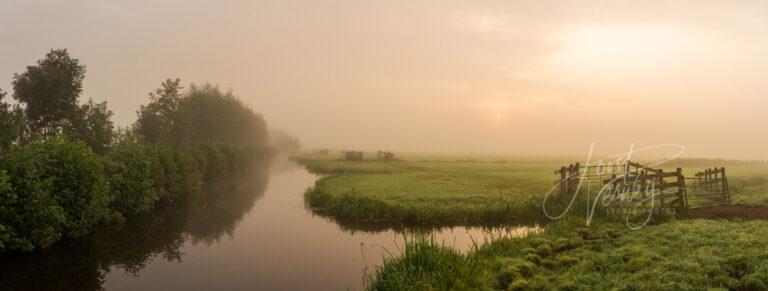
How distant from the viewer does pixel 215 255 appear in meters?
18.9

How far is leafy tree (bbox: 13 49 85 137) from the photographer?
140 ft

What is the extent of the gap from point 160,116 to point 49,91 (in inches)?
802

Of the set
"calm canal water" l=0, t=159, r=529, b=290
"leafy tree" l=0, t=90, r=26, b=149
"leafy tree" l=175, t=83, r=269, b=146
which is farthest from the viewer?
"leafy tree" l=175, t=83, r=269, b=146

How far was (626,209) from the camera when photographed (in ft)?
75.9

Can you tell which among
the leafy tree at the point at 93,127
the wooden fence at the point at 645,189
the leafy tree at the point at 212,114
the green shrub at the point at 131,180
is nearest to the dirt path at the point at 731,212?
the wooden fence at the point at 645,189

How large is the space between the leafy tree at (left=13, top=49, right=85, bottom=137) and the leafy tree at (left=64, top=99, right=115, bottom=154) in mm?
741

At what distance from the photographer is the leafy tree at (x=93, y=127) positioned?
4453 cm

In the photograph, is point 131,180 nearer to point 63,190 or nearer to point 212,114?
point 63,190

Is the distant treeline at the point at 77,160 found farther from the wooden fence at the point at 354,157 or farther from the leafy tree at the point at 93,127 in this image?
the wooden fence at the point at 354,157

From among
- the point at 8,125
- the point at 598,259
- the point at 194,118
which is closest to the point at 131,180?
the point at 8,125

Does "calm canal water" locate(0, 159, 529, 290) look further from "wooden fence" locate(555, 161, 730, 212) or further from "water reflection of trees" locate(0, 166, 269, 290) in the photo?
"wooden fence" locate(555, 161, 730, 212)

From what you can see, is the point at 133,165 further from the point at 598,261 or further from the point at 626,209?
the point at 626,209

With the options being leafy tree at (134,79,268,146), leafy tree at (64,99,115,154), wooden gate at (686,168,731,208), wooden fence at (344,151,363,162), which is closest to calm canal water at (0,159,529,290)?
wooden gate at (686,168,731,208)

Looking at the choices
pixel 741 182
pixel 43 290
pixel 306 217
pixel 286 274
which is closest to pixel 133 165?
pixel 306 217
